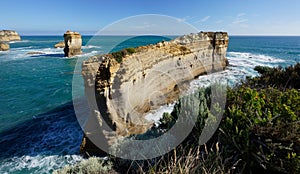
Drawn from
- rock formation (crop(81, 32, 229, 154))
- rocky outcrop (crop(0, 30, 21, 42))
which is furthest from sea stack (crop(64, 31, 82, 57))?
rocky outcrop (crop(0, 30, 21, 42))

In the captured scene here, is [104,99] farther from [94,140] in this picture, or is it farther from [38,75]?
[38,75]

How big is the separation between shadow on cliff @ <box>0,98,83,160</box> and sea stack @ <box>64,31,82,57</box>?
30.6 metres

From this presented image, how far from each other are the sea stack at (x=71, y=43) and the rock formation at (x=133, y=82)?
2939 centimetres

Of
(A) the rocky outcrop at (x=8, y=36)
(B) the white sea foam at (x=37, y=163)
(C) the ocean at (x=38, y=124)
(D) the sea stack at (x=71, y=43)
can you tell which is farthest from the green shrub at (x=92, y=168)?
(A) the rocky outcrop at (x=8, y=36)

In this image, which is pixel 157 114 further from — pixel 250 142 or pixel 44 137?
pixel 250 142

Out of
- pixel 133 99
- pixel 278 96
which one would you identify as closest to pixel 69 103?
pixel 133 99

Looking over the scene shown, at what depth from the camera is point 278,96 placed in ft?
12.3

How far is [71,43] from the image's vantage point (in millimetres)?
41219

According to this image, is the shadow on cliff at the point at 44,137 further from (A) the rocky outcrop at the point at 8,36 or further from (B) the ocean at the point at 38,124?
(A) the rocky outcrop at the point at 8,36

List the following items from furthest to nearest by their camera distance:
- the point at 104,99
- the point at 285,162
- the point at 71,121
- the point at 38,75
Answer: the point at 38,75 < the point at 71,121 < the point at 104,99 < the point at 285,162

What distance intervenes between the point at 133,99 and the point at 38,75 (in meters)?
20.3

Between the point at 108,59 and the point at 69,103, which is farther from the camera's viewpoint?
the point at 69,103

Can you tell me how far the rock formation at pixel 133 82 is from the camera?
8258mm

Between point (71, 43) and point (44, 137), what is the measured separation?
35.0m
